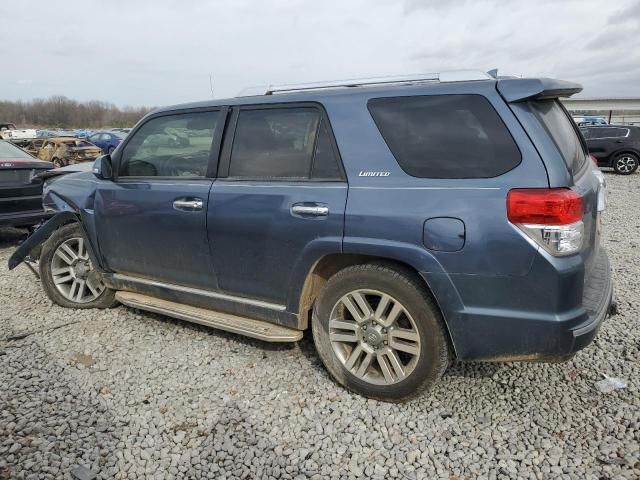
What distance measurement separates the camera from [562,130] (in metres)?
2.77

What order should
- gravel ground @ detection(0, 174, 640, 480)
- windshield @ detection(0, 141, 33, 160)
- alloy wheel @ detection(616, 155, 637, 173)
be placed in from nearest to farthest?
gravel ground @ detection(0, 174, 640, 480)
windshield @ detection(0, 141, 33, 160)
alloy wheel @ detection(616, 155, 637, 173)

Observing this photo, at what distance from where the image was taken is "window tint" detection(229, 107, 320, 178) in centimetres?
303

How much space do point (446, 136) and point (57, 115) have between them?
106m

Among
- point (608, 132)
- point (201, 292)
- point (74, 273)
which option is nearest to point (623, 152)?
point (608, 132)

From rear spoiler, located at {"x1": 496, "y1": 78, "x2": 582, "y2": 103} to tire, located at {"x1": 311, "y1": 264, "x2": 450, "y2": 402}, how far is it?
1087 millimetres

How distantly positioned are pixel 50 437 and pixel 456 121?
9.39ft

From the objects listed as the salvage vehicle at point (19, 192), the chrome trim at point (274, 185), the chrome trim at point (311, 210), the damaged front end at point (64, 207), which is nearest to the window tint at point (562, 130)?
the chrome trim at point (274, 185)

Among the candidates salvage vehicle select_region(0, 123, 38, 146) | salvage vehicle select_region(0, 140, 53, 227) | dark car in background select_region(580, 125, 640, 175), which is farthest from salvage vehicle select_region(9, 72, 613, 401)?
salvage vehicle select_region(0, 123, 38, 146)

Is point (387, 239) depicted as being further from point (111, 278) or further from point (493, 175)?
point (111, 278)

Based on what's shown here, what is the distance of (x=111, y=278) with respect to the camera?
4.06 m

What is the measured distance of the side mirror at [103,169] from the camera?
3.85m

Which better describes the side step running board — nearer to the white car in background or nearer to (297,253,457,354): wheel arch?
(297,253,457,354): wheel arch

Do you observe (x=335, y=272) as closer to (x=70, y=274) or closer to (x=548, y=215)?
(x=548, y=215)

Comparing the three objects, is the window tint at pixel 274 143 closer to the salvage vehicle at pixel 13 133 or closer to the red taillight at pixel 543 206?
the red taillight at pixel 543 206
